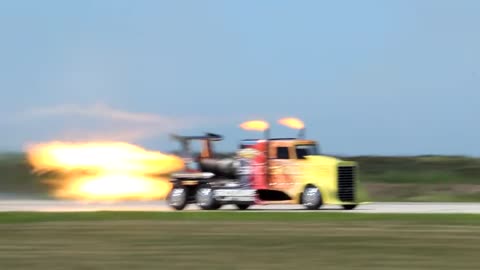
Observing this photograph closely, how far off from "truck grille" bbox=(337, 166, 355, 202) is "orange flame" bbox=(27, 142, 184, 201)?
566 centimetres

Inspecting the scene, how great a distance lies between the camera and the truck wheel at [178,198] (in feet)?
119

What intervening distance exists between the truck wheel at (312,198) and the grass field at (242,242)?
31.5 ft

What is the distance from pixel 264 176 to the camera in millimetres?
35062

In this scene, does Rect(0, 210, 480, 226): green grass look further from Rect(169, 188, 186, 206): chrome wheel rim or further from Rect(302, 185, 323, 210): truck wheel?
Rect(169, 188, 186, 206): chrome wheel rim

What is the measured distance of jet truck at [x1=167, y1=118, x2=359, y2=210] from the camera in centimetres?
3426

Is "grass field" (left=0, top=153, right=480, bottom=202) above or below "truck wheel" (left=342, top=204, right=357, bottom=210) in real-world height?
above

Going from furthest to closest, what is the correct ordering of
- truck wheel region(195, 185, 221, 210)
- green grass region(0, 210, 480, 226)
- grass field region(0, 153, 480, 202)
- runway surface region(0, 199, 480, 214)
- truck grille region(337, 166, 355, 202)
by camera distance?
1. grass field region(0, 153, 480, 202)
2. truck wheel region(195, 185, 221, 210)
3. runway surface region(0, 199, 480, 214)
4. truck grille region(337, 166, 355, 202)
5. green grass region(0, 210, 480, 226)

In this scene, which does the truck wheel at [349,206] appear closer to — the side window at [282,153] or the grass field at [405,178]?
the side window at [282,153]

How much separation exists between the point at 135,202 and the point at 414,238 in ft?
82.3

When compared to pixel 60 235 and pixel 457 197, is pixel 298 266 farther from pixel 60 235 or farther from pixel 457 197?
pixel 457 197

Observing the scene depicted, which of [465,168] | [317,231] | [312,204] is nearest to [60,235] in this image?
[317,231]

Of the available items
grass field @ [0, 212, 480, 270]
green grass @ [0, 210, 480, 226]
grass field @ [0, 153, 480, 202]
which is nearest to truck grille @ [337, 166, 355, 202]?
green grass @ [0, 210, 480, 226]

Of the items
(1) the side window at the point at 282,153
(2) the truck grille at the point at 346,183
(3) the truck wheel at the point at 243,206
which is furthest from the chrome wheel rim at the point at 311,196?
(3) the truck wheel at the point at 243,206

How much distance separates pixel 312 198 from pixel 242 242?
1653 cm
